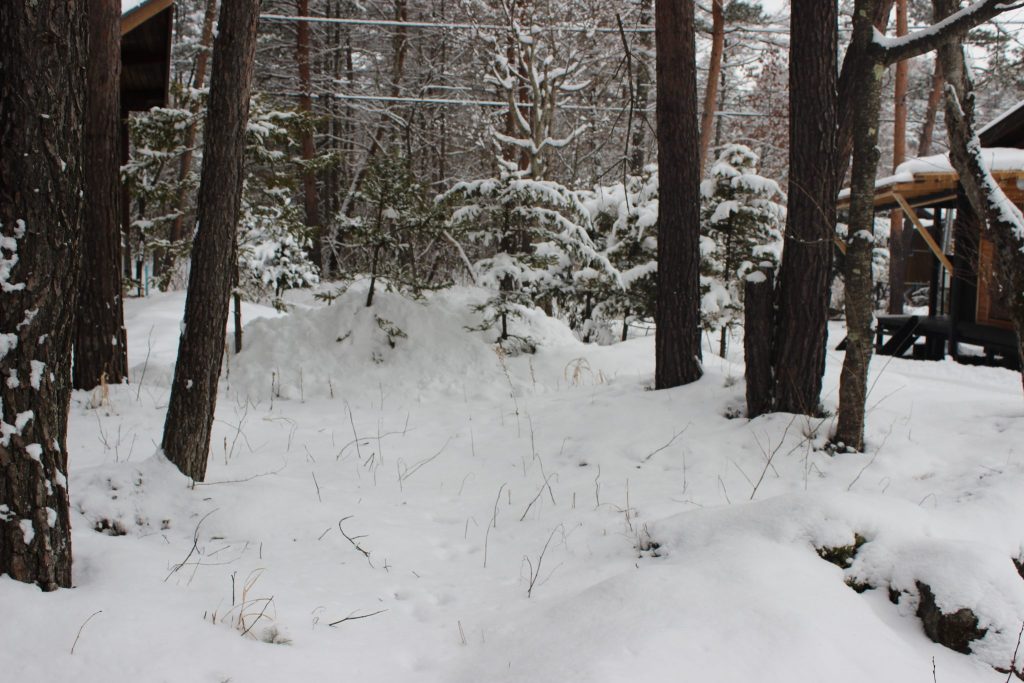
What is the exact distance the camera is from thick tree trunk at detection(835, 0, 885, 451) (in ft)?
14.8

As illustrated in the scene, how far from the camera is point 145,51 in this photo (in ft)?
30.1

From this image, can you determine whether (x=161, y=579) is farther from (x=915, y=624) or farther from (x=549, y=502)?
(x=915, y=624)

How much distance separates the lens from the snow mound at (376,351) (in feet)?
25.3

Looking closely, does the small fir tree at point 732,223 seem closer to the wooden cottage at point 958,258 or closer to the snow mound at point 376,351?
the snow mound at point 376,351

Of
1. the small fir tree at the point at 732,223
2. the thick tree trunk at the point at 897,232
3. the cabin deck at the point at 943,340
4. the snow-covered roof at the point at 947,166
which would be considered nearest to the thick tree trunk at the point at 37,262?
the small fir tree at the point at 732,223

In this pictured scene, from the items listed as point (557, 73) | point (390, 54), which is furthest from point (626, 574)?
point (390, 54)

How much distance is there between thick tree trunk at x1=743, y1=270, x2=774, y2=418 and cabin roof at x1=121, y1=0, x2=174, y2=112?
6.34m

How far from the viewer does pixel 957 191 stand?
11.9 meters

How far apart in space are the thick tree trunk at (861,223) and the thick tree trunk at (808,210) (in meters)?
0.44

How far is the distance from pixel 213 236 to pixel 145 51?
6670 millimetres

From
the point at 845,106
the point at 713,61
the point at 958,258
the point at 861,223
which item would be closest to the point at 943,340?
the point at 958,258

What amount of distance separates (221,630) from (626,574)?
1.63 meters

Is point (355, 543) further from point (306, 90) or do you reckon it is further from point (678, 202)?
point (306, 90)

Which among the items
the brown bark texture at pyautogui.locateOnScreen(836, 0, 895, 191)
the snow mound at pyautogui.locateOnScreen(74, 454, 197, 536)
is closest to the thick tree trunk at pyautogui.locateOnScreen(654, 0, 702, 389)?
the brown bark texture at pyautogui.locateOnScreen(836, 0, 895, 191)
